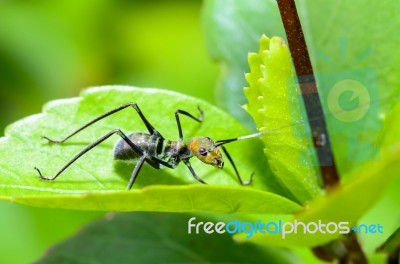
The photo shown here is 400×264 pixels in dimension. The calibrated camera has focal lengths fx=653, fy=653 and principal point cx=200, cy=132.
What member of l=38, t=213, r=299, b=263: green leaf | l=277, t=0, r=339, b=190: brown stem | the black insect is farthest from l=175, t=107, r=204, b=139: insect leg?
l=277, t=0, r=339, b=190: brown stem

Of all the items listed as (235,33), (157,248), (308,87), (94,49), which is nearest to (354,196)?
(308,87)

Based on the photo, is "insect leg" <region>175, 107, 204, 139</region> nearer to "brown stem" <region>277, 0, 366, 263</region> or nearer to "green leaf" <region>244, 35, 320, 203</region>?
"green leaf" <region>244, 35, 320, 203</region>

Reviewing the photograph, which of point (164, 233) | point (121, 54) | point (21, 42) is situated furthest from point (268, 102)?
point (21, 42)

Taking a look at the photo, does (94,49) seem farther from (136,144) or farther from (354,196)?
(354,196)

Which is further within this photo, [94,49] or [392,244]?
[94,49]

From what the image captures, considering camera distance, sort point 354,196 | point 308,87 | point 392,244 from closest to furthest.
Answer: point 354,196, point 308,87, point 392,244

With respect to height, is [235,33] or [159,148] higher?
[235,33]
